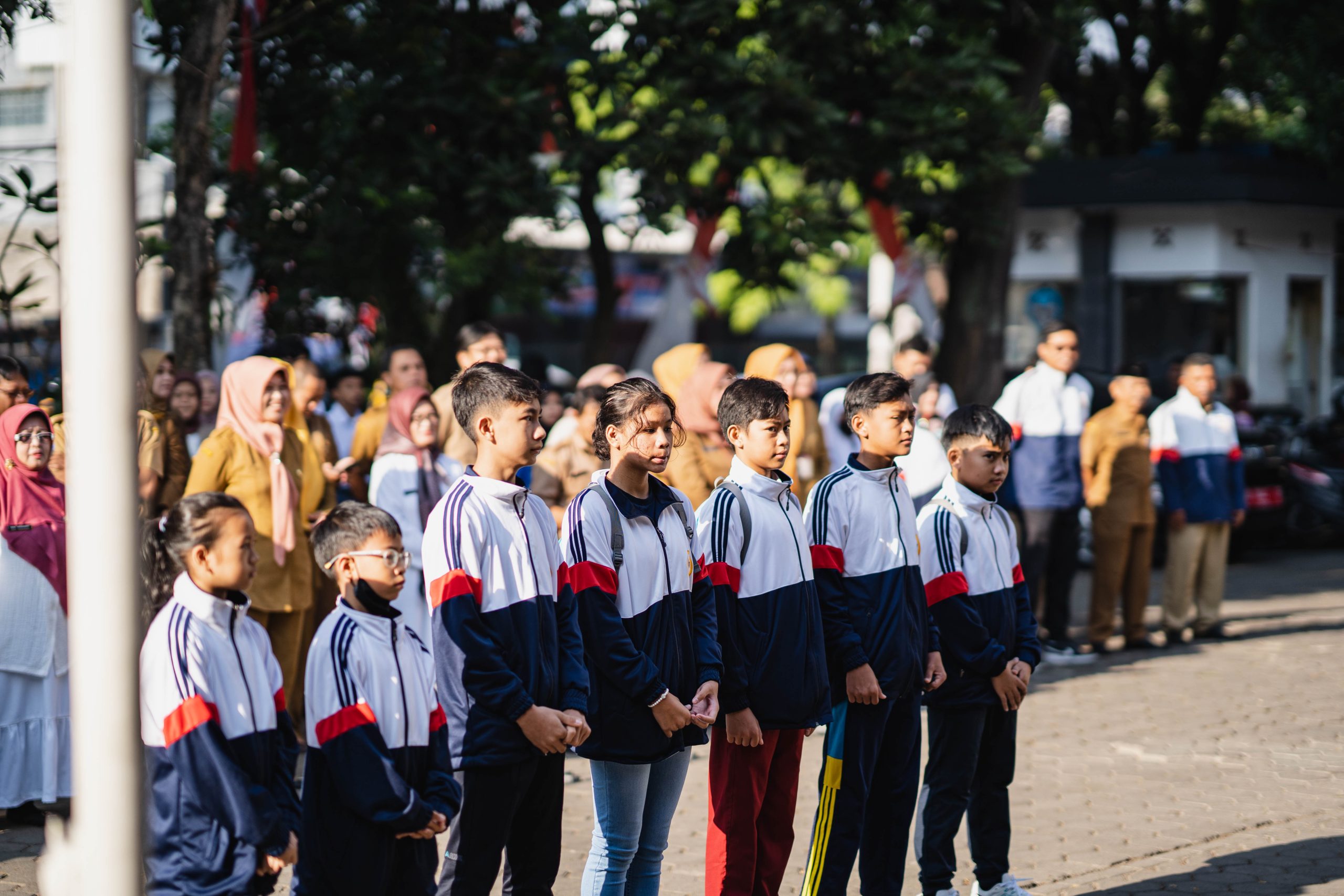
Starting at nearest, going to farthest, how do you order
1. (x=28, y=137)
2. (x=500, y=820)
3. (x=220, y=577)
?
(x=220, y=577)
(x=500, y=820)
(x=28, y=137)

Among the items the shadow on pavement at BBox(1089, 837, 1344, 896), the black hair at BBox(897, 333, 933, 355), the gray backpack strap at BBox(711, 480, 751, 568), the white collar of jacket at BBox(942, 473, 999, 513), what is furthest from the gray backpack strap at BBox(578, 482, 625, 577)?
the black hair at BBox(897, 333, 933, 355)

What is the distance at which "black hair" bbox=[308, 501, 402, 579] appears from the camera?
3.83 meters

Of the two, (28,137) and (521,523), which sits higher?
(28,137)

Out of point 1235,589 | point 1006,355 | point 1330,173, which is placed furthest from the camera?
point 1006,355

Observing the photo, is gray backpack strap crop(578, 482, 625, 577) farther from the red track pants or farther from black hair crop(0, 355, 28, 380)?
black hair crop(0, 355, 28, 380)

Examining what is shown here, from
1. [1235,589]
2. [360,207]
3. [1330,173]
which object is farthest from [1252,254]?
[360,207]

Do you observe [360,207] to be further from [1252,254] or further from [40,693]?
[1252,254]

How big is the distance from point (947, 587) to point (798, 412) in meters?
3.85

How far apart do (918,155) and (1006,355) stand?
11.9 m

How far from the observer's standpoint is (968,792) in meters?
5.12

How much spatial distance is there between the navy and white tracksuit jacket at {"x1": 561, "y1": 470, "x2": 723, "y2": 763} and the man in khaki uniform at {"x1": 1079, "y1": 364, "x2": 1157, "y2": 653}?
21.8 ft

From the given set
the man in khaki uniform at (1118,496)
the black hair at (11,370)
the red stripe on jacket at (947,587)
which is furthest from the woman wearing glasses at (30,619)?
the man in khaki uniform at (1118,496)

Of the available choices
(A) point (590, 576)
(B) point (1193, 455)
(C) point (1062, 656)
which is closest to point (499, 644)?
(A) point (590, 576)

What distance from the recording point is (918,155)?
38.1 ft
